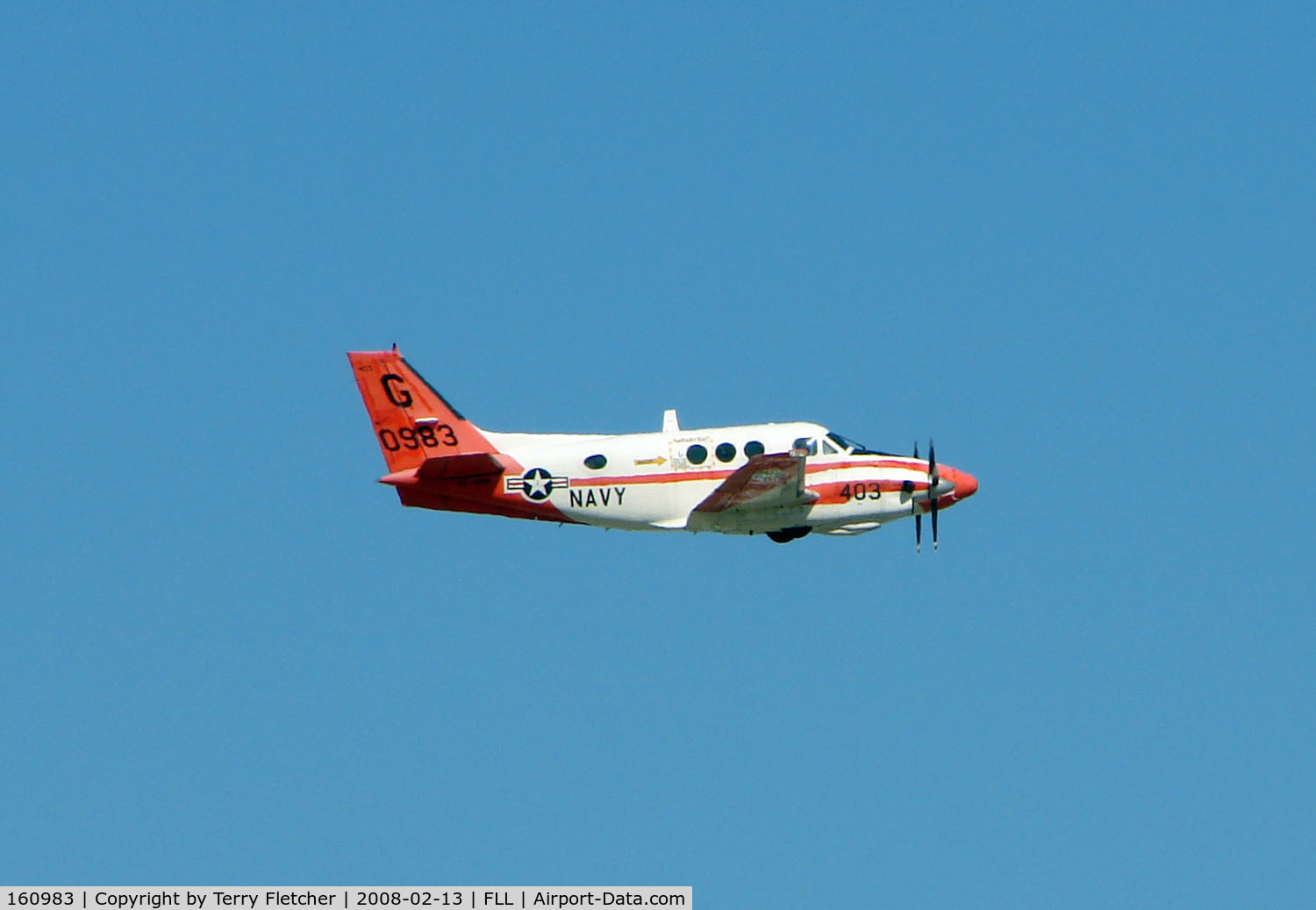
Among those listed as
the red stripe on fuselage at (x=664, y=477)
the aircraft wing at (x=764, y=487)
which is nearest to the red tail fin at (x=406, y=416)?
the red stripe on fuselage at (x=664, y=477)

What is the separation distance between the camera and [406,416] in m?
68.0

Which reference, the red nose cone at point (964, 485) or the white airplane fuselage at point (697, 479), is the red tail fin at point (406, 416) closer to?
the white airplane fuselage at point (697, 479)

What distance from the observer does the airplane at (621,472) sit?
67438 mm

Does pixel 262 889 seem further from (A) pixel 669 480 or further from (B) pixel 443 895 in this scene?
(A) pixel 669 480

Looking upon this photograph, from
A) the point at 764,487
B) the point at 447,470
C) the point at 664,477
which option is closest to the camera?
the point at 764,487

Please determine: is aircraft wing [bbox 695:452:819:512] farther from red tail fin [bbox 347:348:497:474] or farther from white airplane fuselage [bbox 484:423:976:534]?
red tail fin [bbox 347:348:497:474]

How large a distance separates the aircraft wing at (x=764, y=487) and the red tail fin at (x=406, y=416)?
22.5 feet

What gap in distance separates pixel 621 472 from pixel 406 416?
628cm

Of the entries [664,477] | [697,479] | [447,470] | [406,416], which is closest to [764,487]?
[697,479]

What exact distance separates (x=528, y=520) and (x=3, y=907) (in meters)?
19.6

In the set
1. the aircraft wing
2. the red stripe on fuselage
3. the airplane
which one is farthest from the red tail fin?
the aircraft wing

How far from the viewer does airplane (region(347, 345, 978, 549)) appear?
6744 centimetres

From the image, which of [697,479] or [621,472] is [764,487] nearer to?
[697,479]

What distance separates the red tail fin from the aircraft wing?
6847mm
